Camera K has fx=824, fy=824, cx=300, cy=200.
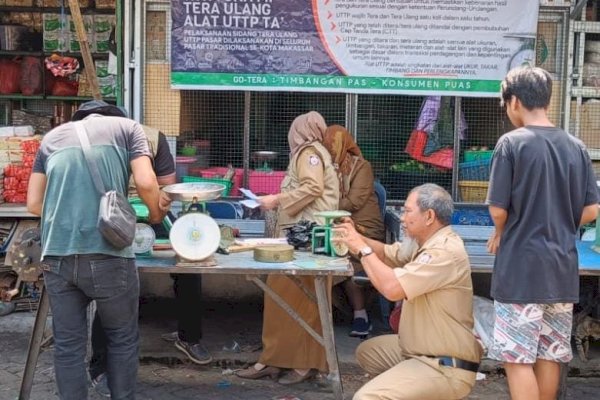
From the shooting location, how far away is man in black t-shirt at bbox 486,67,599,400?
3.73m

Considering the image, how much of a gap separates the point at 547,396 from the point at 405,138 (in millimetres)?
2804

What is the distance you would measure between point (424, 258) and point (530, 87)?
36.2 inches

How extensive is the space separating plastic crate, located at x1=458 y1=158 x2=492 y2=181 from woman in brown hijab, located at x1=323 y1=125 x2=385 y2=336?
818mm

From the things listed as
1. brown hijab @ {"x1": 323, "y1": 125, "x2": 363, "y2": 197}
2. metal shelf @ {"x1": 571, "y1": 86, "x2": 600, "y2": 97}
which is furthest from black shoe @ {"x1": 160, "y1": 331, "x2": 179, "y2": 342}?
metal shelf @ {"x1": 571, "y1": 86, "x2": 600, "y2": 97}

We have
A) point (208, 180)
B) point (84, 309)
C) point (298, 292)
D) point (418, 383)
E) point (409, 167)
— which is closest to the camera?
point (418, 383)

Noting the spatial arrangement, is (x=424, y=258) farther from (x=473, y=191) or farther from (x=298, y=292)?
(x=473, y=191)

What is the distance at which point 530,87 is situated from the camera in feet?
12.3

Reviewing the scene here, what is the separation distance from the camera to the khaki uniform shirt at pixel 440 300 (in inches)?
145

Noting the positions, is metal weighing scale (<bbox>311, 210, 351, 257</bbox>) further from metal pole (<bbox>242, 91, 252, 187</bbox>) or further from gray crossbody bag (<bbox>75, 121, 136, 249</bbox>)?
metal pole (<bbox>242, 91, 252, 187</bbox>)

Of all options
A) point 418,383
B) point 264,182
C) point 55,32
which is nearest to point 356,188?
point 264,182

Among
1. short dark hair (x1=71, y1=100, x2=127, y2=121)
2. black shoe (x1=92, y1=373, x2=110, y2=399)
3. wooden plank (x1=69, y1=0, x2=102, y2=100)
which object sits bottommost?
black shoe (x1=92, y1=373, x2=110, y2=399)

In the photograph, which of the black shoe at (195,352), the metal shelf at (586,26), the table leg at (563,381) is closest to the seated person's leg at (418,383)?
the table leg at (563,381)

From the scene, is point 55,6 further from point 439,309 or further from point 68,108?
point 439,309

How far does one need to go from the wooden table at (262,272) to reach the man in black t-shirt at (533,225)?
84 cm
